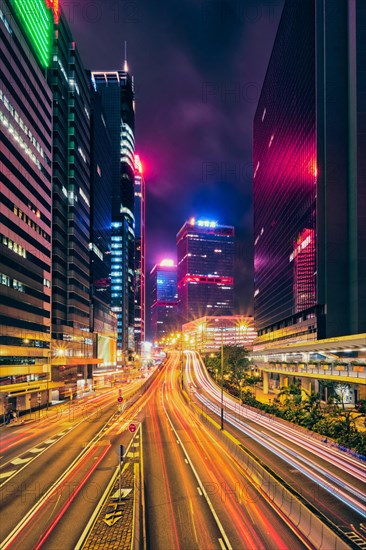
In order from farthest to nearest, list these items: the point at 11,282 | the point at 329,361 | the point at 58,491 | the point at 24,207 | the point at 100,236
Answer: the point at 100,236 → the point at 24,207 → the point at 11,282 → the point at 329,361 → the point at 58,491

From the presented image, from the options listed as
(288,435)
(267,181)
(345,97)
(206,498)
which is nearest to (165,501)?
(206,498)

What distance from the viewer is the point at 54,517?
23594mm

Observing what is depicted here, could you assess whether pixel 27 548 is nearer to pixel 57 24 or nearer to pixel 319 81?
pixel 319 81

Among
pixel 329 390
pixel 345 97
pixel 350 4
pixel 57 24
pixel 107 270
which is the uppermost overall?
pixel 57 24

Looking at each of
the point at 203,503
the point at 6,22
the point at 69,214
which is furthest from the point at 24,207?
the point at 203,503

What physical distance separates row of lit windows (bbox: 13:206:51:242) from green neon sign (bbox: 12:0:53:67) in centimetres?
3627

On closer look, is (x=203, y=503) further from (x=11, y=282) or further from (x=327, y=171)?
(x=327, y=171)

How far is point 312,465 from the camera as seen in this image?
32562 millimetres

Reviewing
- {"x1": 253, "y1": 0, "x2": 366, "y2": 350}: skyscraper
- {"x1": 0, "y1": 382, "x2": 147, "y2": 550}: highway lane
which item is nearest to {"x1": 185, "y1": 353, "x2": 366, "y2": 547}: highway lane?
{"x1": 0, "y1": 382, "x2": 147, "y2": 550}: highway lane

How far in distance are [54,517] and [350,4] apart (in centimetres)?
10332

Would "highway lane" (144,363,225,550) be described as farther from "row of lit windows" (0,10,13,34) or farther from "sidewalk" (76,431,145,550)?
"row of lit windows" (0,10,13,34)

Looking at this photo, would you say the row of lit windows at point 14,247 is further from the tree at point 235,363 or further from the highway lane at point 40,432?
the tree at point 235,363

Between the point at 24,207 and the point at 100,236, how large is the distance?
8231 cm

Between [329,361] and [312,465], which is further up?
[329,361]
